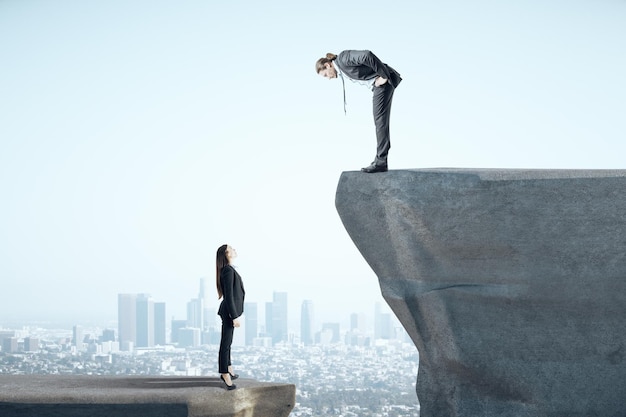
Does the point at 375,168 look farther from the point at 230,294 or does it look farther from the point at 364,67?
the point at 230,294

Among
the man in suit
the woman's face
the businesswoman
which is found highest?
the man in suit

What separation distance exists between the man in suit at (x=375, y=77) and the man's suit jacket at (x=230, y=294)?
1.79 meters

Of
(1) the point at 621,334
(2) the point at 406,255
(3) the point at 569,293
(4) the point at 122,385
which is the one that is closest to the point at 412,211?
(2) the point at 406,255

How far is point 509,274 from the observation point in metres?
9.16

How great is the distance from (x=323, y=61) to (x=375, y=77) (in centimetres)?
59

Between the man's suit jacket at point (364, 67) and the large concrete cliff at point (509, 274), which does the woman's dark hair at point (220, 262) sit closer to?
the large concrete cliff at point (509, 274)

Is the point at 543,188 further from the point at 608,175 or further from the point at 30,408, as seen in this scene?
the point at 30,408

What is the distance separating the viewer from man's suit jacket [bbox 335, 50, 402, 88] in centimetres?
932

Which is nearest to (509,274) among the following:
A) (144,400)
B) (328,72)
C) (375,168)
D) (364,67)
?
(375,168)

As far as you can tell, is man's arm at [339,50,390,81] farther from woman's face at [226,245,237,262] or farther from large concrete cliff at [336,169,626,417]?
woman's face at [226,245,237,262]

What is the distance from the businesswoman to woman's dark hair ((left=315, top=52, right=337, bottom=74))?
218 cm

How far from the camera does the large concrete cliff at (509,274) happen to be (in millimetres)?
8961

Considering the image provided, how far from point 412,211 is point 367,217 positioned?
1.81 feet

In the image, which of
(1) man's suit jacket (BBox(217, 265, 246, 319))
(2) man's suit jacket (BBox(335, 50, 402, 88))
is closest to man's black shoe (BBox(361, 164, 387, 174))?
(2) man's suit jacket (BBox(335, 50, 402, 88))
